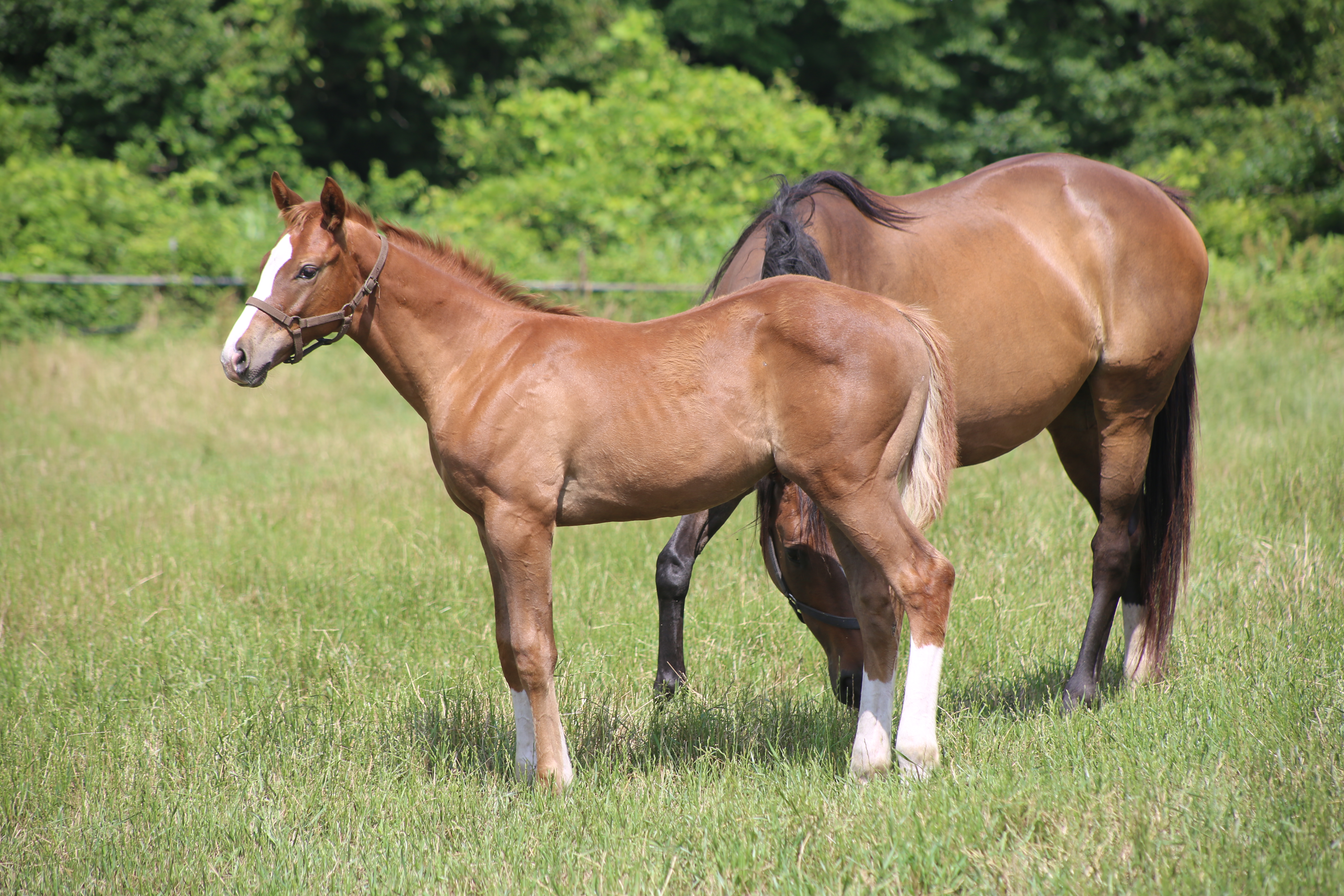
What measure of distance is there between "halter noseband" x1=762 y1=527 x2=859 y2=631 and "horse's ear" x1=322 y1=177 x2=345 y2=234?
1769 millimetres

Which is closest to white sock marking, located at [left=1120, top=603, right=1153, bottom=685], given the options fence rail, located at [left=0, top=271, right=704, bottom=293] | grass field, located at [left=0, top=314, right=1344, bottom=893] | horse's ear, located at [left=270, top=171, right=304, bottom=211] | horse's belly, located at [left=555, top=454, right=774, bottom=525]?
grass field, located at [left=0, top=314, right=1344, bottom=893]

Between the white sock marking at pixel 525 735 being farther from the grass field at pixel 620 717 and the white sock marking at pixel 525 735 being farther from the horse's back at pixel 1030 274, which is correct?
the horse's back at pixel 1030 274

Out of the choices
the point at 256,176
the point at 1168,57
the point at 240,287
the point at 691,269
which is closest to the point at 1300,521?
the point at 691,269

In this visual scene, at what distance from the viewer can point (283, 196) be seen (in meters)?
3.15

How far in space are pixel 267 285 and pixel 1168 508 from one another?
12.1ft

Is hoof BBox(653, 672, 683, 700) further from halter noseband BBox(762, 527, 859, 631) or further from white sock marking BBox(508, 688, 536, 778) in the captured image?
white sock marking BBox(508, 688, 536, 778)

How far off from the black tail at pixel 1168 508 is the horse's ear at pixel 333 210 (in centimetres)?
336

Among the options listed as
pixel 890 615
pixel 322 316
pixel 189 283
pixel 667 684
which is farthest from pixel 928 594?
pixel 189 283

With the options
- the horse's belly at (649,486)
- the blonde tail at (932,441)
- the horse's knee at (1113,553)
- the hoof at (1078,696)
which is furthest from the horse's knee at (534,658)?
the horse's knee at (1113,553)

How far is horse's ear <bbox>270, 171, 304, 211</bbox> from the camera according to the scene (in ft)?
10.1

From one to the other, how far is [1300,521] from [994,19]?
20407mm

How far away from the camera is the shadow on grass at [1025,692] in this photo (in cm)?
385

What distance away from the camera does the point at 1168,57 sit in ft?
72.1

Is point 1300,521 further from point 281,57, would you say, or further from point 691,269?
point 281,57
